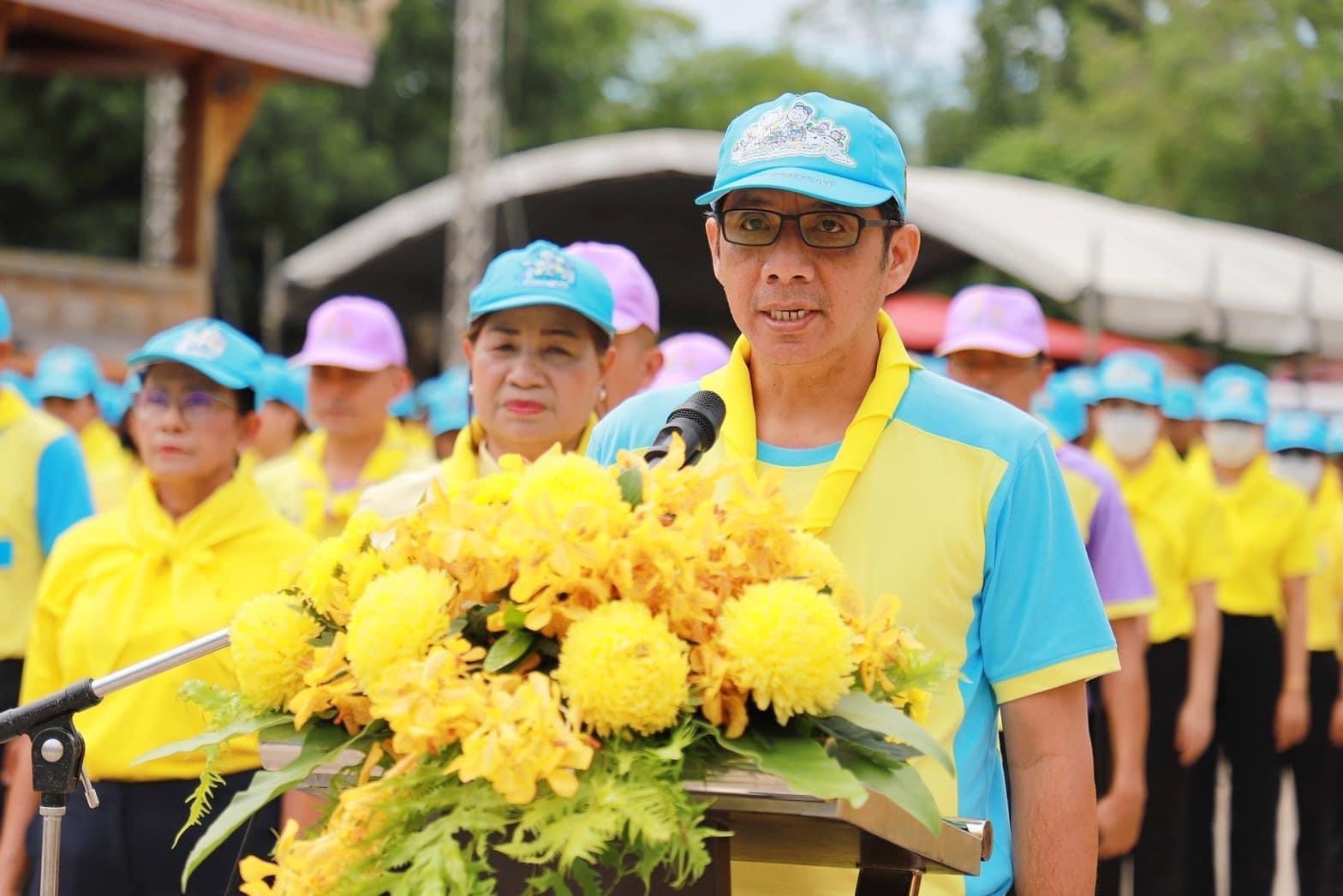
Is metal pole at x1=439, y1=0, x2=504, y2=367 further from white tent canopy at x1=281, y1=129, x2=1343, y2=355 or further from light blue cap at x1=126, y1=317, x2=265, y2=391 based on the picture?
light blue cap at x1=126, y1=317, x2=265, y2=391

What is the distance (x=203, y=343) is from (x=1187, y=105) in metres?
25.7

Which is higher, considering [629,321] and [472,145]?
[472,145]

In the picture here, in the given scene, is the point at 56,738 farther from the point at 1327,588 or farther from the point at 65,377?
the point at 1327,588

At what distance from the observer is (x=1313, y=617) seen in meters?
9.52

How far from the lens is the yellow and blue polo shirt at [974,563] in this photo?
276cm

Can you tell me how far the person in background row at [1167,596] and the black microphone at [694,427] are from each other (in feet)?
18.5

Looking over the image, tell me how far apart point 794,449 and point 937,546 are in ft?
0.98

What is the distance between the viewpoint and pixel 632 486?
214 cm

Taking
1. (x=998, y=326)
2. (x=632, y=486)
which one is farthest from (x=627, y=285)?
(x=632, y=486)

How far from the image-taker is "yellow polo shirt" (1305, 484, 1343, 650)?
9.48 meters

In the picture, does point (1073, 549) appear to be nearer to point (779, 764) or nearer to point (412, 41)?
point (779, 764)

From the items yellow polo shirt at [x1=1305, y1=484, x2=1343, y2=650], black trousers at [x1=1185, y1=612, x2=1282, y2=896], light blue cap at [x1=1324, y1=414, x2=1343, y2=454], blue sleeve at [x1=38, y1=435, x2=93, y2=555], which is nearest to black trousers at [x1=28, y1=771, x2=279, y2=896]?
blue sleeve at [x1=38, y1=435, x2=93, y2=555]

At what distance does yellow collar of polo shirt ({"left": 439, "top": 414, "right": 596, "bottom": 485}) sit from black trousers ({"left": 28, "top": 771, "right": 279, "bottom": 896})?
96cm

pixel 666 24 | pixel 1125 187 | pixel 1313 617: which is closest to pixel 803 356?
pixel 1313 617
